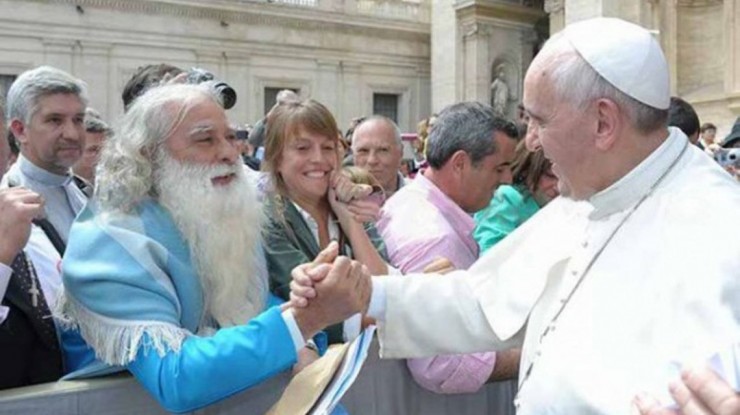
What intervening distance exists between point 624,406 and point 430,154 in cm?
201

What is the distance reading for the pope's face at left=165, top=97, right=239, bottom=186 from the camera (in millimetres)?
2258

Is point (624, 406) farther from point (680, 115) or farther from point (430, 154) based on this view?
point (680, 115)

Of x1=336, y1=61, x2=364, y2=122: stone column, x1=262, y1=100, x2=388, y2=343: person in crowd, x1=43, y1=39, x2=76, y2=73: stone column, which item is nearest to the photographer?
x1=262, y1=100, x2=388, y2=343: person in crowd

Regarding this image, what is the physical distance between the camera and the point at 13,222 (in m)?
1.93

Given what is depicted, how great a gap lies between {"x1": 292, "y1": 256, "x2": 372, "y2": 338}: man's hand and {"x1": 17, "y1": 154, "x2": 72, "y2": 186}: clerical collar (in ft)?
7.93

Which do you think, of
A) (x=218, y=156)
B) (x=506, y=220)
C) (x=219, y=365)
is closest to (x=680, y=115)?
(x=506, y=220)

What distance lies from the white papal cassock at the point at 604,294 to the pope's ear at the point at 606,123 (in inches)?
4.2

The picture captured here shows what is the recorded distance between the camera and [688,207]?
167cm

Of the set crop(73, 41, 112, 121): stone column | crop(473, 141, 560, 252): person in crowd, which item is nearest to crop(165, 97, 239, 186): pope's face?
Answer: crop(473, 141, 560, 252): person in crowd

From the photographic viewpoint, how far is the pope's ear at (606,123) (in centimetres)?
175

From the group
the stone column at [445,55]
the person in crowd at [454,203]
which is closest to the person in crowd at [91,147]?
the person in crowd at [454,203]

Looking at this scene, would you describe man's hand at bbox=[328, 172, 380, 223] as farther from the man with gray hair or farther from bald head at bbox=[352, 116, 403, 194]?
bald head at bbox=[352, 116, 403, 194]

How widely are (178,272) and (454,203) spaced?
163 cm

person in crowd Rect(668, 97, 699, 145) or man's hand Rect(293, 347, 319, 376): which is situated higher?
person in crowd Rect(668, 97, 699, 145)
